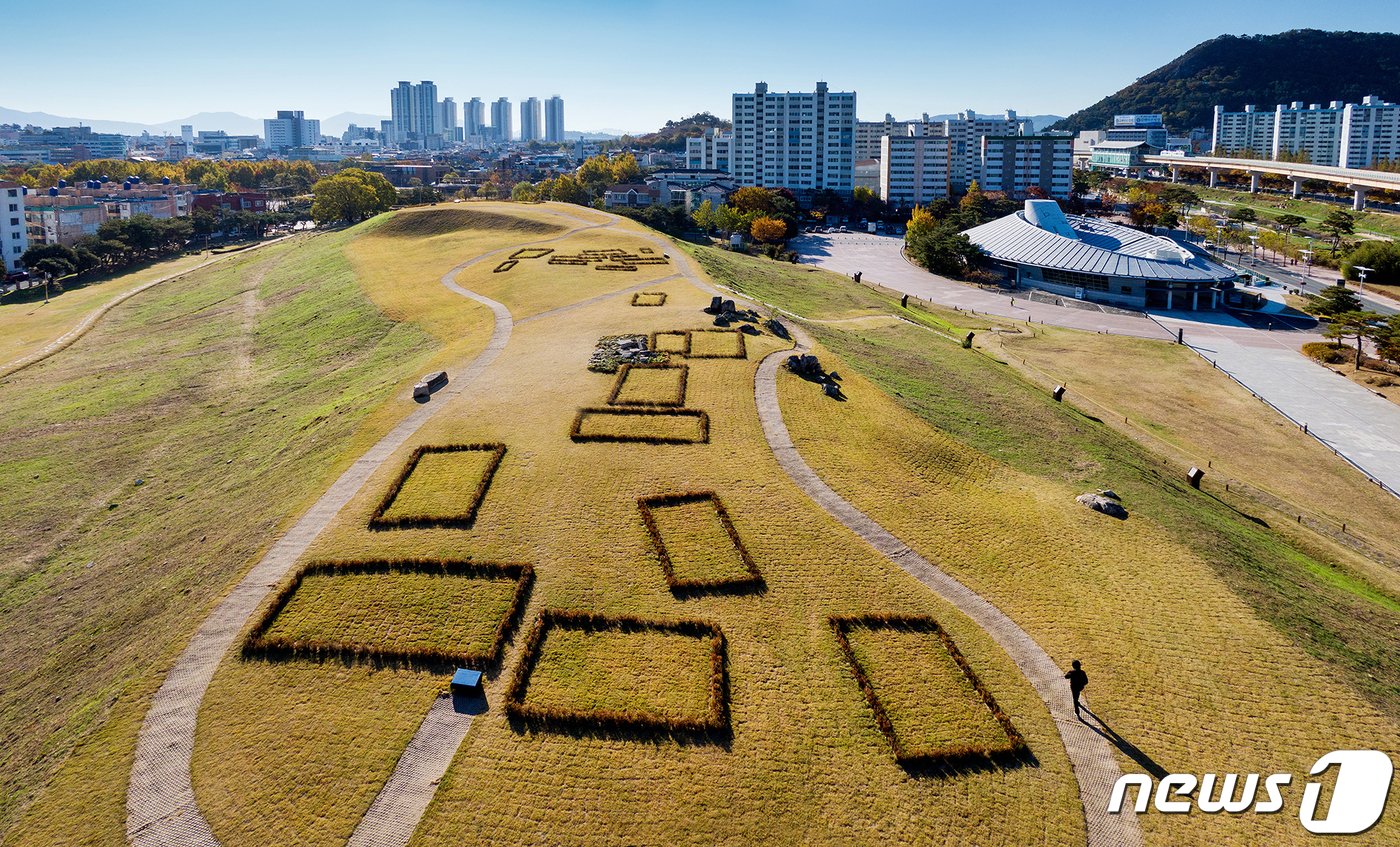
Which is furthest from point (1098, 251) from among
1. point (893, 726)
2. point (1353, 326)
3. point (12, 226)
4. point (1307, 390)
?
point (12, 226)

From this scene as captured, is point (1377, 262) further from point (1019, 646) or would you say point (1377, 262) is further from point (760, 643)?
point (760, 643)

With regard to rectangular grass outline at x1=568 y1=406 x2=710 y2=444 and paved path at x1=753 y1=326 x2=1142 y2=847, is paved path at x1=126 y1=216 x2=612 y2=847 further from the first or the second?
paved path at x1=753 y1=326 x2=1142 y2=847

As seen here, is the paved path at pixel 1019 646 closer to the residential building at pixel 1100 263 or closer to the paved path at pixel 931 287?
the paved path at pixel 931 287

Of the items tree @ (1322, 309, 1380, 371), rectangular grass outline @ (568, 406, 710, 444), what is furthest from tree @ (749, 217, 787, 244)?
rectangular grass outline @ (568, 406, 710, 444)

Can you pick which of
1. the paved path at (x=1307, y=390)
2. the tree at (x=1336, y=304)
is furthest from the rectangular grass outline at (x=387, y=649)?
the tree at (x=1336, y=304)

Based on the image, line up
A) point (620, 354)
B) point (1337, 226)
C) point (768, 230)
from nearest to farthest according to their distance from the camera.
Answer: point (620, 354)
point (1337, 226)
point (768, 230)

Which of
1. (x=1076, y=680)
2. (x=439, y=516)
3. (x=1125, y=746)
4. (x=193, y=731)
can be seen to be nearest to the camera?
(x=193, y=731)

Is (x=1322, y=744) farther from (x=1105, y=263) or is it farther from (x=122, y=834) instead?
(x=1105, y=263)
